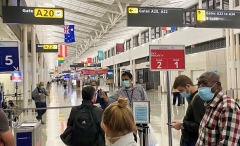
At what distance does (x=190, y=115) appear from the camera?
337cm

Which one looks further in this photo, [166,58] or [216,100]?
[166,58]

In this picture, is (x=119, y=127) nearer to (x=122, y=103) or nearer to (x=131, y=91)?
(x=122, y=103)

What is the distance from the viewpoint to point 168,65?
4.91m

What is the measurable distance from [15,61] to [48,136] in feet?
11.8

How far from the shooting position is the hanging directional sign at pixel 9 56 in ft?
16.2

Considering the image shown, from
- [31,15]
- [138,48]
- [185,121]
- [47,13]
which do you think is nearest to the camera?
[185,121]

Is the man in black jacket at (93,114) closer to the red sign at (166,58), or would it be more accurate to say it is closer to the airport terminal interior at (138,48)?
the airport terminal interior at (138,48)

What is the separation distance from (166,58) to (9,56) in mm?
2866

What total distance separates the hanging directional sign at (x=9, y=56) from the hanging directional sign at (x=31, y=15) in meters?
3.65

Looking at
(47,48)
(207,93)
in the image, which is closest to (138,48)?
(47,48)

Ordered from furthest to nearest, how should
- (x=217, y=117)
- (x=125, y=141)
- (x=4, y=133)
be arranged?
(x=4, y=133), (x=217, y=117), (x=125, y=141)

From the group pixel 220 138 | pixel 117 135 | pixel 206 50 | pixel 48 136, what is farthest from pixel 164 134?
pixel 206 50

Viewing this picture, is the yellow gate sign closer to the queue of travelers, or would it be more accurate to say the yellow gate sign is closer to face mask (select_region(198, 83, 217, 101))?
the queue of travelers

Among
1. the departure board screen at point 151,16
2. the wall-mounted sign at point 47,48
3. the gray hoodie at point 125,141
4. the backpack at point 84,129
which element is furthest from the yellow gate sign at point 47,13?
the wall-mounted sign at point 47,48
